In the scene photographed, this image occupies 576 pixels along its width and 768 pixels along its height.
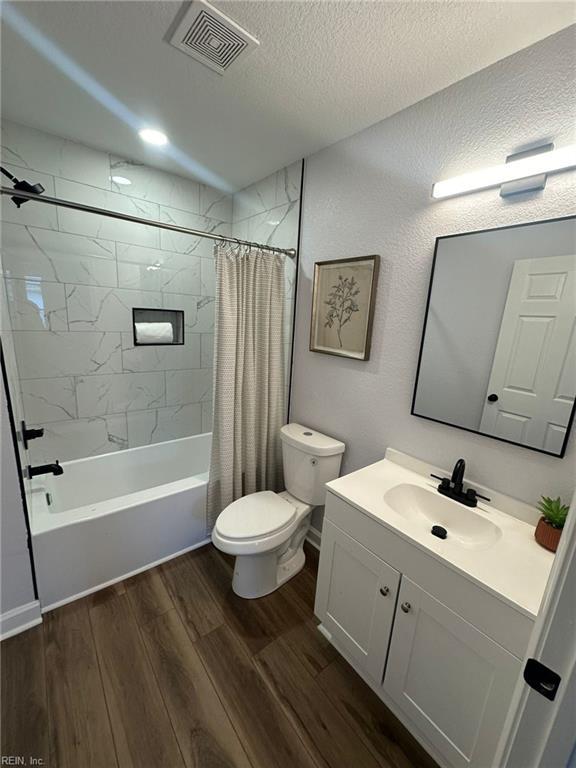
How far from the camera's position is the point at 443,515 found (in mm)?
1350

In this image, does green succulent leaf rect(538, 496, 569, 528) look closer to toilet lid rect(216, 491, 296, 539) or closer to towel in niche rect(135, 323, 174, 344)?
toilet lid rect(216, 491, 296, 539)

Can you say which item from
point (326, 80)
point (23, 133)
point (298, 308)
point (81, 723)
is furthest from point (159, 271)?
point (81, 723)

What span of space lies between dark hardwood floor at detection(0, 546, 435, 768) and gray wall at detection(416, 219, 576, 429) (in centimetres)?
125

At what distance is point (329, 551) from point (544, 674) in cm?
95

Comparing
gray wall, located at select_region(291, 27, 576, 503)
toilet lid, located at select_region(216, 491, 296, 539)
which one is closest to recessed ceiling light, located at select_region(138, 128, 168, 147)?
gray wall, located at select_region(291, 27, 576, 503)

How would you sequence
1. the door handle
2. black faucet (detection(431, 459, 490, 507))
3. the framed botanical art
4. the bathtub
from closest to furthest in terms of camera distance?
the door handle, black faucet (detection(431, 459, 490, 507)), the bathtub, the framed botanical art

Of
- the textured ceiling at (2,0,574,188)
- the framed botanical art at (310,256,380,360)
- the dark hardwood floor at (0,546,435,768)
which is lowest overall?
the dark hardwood floor at (0,546,435,768)

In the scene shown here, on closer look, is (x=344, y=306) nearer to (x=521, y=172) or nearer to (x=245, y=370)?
(x=245, y=370)

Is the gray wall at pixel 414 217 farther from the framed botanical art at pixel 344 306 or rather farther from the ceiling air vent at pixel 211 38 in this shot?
the ceiling air vent at pixel 211 38

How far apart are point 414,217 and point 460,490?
4.08ft

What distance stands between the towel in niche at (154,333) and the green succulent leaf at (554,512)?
251 cm

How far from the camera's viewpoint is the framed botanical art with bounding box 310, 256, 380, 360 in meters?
1.70

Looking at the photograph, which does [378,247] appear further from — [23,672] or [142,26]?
[23,672]

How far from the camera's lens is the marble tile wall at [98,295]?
1.94 meters
